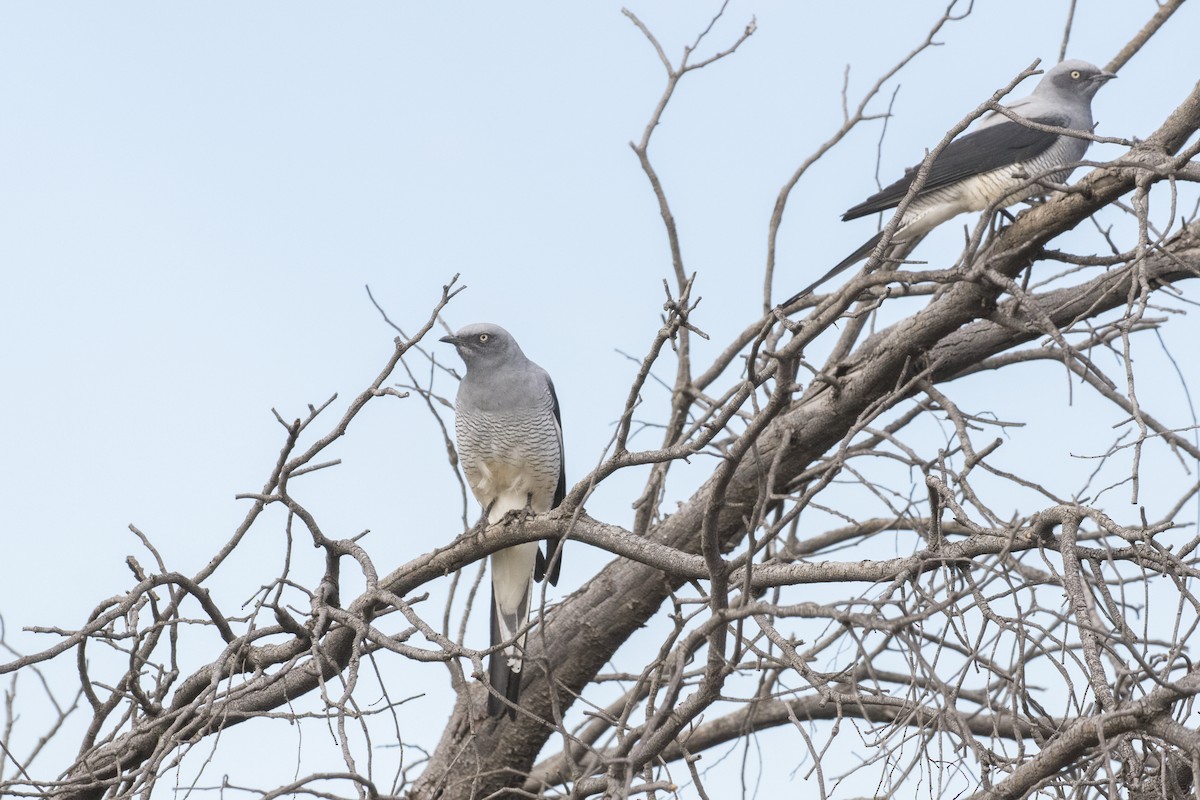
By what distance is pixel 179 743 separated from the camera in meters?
3.27

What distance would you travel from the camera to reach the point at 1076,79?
709 centimetres

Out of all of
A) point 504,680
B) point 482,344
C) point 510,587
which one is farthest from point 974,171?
point 504,680

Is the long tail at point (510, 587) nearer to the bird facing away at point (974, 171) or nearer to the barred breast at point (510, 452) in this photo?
the barred breast at point (510, 452)

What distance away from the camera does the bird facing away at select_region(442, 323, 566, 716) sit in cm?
591

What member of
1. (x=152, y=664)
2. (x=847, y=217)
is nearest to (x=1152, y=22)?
(x=847, y=217)

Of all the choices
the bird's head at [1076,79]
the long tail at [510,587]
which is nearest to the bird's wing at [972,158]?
the bird's head at [1076,79]

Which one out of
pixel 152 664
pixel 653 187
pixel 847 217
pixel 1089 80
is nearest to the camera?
pixel 152 664

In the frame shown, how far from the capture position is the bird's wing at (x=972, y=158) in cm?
593

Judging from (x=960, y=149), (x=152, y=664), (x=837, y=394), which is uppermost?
(x=960, y=149)

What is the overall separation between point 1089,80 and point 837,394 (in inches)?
119

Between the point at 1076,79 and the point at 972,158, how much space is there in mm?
1306

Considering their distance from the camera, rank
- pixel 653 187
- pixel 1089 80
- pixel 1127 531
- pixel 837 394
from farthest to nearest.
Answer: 1. pixel 1089 80
2. pixel 653 187
3. pixel 837 394
4. pixel 1127 531

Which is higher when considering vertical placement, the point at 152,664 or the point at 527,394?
the point at 527,394

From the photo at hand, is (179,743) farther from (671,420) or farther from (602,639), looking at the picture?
(671,420)
